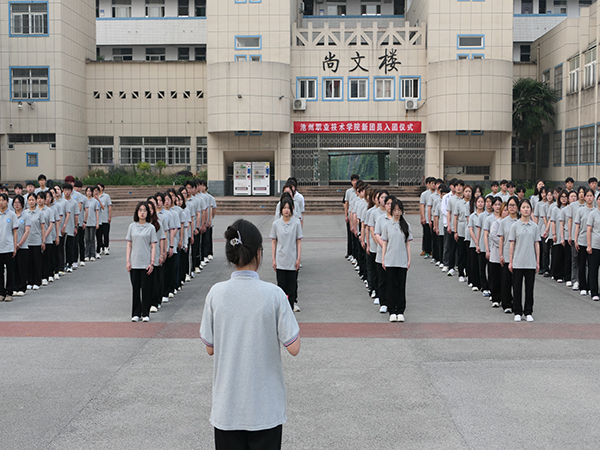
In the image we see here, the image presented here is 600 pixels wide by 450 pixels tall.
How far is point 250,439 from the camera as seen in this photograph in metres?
3.70

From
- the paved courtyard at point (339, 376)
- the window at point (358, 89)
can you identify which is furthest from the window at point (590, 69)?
the paved courtyard at point (339, 376)

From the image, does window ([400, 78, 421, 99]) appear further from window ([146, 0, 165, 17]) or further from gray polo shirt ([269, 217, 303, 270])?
gray polo shirt ([269, 217, 303, 270])

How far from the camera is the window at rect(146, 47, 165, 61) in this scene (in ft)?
185

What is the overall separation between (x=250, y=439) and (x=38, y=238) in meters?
9.82

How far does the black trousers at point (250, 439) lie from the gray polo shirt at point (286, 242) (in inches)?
246

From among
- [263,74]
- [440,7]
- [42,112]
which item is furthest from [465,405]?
[42,112]

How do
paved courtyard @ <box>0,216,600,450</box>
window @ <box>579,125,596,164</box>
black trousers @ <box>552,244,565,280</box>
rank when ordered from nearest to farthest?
paved courtyard @ <box>0,216,600,450</box>, black trousers @ <box>552,244,565,280</box>, window @ <box>579,125,596,164</box>

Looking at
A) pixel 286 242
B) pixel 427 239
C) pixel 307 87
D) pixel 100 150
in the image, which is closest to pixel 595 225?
pixel 286 242

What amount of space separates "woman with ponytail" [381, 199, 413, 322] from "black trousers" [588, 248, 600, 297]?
12.2ft

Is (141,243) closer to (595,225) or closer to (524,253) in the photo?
(524,253)

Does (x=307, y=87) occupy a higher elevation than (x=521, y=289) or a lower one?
higher

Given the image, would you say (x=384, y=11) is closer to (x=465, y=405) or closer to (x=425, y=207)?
(x=425, y=207)

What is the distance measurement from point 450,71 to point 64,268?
27.4 meters

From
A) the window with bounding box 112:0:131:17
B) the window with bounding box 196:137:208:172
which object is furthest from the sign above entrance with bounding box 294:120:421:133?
the window with bounding box 112:0:131:17
